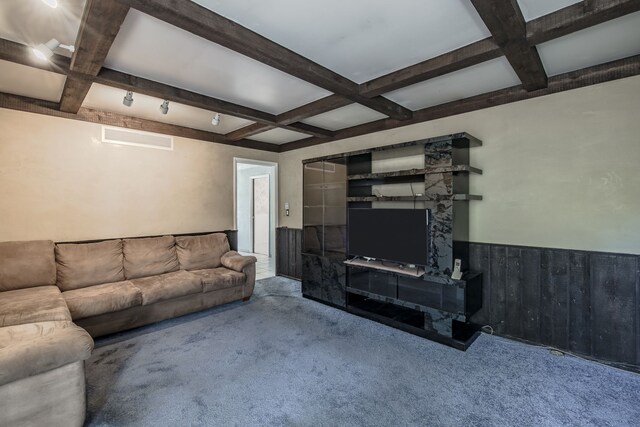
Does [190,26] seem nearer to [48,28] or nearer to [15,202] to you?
[48,28]

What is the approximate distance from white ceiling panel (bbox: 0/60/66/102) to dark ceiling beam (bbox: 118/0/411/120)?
1.86m

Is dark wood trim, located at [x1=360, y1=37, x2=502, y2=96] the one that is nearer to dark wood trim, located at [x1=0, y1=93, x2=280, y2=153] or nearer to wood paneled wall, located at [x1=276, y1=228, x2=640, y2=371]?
wood paneled wall, located at [x1=276, y1=228, x2=640, y2=371]

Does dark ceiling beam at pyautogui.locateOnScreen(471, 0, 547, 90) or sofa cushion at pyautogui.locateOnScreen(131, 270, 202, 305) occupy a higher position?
dark ceiling beam at pyautogui.locateOnScreen(471, 0, 547, 90)

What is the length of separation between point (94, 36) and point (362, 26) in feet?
5.68

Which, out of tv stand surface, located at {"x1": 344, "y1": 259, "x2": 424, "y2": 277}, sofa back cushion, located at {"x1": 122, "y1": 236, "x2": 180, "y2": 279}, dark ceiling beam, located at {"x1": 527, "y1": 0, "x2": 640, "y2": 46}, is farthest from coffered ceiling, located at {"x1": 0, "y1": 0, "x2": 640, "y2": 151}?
tv stand surface, located at {"x1": 344, "y1": 259, "x2": 424, "y2": 277}

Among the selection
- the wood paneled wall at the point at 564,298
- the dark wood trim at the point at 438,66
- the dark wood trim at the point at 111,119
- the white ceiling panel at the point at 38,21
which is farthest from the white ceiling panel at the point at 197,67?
the wood paneled wall at the point at 564,298

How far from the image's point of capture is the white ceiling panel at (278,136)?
4714 mm

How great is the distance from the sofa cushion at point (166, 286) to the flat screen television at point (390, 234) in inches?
78.2

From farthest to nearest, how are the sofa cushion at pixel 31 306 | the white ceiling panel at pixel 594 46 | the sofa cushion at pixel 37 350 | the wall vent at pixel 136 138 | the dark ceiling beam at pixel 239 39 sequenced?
1. the wall vent at pixel 136 138
2. the sofa cushion at pixel 31 306
3. the white ceiling panel at pixel 594 46
4. the dark ceiling beam at pixel 239 39
5. the sofa cushion at pixel 37 350

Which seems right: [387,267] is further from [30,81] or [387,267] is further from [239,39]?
[30,81]

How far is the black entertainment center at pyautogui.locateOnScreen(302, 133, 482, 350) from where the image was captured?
291 cm

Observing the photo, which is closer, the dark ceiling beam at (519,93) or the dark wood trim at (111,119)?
the dark ceiling beam at (519,93)

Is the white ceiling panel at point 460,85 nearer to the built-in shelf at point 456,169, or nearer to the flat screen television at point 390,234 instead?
the built-in shelf at point 456,169

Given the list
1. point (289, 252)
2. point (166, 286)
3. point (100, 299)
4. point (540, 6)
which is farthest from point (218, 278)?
point (540, 6)
